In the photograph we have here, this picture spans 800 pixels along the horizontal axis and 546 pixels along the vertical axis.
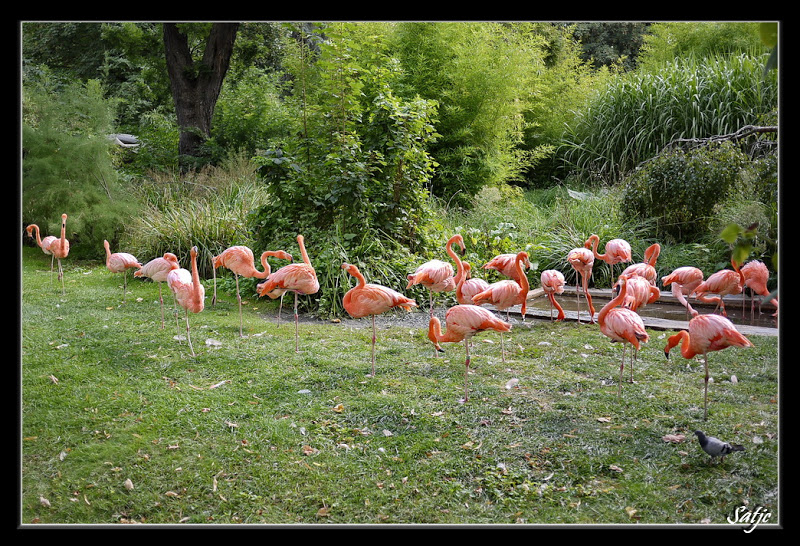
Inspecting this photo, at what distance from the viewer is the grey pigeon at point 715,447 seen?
2.16 m

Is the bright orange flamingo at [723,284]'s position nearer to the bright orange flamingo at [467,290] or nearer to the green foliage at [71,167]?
the bright orange flamingo at [467,290]

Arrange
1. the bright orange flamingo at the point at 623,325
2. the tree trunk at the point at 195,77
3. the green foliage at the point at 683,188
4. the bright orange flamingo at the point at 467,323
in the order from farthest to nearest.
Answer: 1. the tree trunk at the point at 195,77
2. the green foliage at the point at 683,188
3. the bright orange flamingo at the point at 467,323
4. the bright orange flamingo at the point at 623,325

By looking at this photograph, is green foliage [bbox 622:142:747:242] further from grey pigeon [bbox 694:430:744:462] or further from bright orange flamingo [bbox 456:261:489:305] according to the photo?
grey pigeon [bbox 694:430:744:462]

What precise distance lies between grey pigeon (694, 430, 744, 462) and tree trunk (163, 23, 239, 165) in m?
6.90

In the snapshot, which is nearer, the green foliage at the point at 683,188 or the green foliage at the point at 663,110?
the green foliage at the point at 683,188

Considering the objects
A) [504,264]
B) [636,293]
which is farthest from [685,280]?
[504,264]

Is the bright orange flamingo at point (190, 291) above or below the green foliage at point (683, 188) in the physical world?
below

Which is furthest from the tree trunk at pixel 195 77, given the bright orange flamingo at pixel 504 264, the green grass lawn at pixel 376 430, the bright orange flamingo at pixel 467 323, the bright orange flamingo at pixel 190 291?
the bright orange flamingo at pixel 467 323

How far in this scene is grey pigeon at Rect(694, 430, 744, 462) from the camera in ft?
7.07

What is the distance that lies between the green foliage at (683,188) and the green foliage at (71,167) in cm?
470

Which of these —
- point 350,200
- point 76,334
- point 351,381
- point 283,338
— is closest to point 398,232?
point 350,200

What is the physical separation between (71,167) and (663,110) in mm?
5772

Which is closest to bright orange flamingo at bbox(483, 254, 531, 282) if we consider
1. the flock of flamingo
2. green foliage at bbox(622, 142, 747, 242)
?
the flock of flamingo
